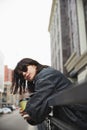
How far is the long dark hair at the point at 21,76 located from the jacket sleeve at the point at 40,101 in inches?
17.1

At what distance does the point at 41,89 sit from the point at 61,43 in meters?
25.0

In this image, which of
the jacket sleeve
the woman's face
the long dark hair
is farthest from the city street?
the jacket sleeve

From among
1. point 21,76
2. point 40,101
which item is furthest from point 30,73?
point 40,101

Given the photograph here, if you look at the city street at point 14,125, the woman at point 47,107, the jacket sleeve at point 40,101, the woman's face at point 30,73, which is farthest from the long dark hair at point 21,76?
the city street at point 14,125

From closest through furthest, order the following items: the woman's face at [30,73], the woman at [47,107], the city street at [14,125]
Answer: the woman at [47,107] → the woman's face at [30,73] → the city street at [14,125]

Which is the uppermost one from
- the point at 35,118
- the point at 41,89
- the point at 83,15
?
the point at 83,15

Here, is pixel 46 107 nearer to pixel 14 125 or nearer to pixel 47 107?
pixel 47 107

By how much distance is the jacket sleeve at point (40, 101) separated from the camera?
1729mm

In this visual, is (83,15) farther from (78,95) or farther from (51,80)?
(78,95)

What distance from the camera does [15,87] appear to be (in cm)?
258

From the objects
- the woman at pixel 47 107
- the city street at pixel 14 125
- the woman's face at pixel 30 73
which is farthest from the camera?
the city street at pixel 14 125

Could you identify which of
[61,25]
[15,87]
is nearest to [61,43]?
[61,25]

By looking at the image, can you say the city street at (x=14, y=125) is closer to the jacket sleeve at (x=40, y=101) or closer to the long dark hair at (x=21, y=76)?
the long dark hair at (x=21, y=76)

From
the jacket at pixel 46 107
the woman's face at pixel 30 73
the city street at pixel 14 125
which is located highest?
the woman's face at pixel 30 73
